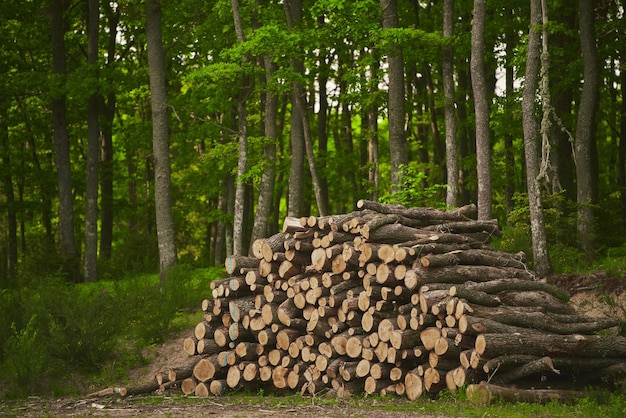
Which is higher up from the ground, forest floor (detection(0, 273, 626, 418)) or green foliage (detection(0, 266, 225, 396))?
green foliage (detection(0, 266, 225, 396))

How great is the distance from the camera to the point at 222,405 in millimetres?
11172

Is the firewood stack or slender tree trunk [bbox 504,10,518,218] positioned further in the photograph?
slender tree trunk [bbox 504,10,518,218]

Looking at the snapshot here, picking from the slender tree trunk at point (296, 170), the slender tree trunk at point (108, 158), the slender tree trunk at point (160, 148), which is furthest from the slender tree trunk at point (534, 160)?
the slender tree trunk at point (108, 158)

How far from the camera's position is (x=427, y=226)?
12.9 metres

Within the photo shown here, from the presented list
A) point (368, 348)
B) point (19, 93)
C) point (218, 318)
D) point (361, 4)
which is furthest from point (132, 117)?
point (368, 348)

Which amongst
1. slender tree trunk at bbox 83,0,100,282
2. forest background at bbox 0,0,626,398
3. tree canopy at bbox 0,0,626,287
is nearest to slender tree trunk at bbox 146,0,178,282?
forest background at bbox 0,0,626,398

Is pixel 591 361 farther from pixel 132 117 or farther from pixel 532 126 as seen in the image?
pixel 132 117

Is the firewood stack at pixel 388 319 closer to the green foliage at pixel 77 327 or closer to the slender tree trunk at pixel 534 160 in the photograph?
the green foliage at pixel 77 327

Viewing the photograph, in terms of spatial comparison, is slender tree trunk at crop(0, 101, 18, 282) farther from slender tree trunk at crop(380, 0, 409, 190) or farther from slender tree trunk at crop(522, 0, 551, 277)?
slender tree trunk at crop(522, 0, 551, 277)

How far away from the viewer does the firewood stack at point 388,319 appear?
1048 cm

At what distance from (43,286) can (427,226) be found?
751cm

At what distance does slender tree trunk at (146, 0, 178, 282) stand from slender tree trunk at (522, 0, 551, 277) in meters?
8.96

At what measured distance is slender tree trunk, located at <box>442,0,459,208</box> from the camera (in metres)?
19.3

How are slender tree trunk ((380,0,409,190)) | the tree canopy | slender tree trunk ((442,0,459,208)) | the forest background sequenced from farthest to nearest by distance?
slender tree trunk ((380,0,409,190)), the tree canopy, slender tree trunk ((442,0,459,208)), the forest background
